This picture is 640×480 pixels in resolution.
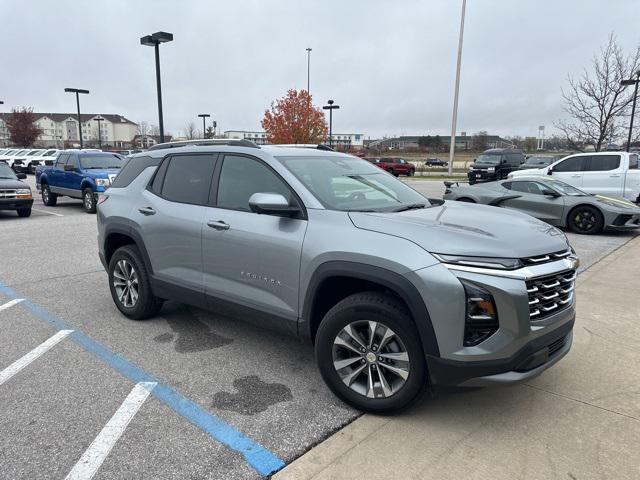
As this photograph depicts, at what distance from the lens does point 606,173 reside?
13148mm

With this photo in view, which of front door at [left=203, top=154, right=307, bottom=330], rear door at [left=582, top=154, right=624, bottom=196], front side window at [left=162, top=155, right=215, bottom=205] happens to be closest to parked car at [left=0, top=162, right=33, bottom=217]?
front side window at [left=162, top=155, right=215, bottom=205]

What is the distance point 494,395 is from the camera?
3352 mm

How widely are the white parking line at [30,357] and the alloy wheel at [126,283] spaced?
23.3 inches

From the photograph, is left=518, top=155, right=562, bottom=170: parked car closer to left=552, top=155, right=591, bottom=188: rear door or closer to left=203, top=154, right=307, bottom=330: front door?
left=552, top=155, right=591, bottom=188: rear door

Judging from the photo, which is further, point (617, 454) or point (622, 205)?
point (622, 205)

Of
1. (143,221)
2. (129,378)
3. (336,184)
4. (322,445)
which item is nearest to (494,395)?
(322,445)

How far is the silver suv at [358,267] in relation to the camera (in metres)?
2.66

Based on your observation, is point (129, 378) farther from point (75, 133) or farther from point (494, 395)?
point (75, 133)

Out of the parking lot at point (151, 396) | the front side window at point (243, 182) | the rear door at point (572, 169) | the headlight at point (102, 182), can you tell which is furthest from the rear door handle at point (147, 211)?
the rear door at point (572, 169)

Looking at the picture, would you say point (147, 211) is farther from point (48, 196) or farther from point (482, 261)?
point (48, 196)

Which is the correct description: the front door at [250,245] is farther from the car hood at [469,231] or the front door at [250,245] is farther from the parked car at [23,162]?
the parked car at [23,162]

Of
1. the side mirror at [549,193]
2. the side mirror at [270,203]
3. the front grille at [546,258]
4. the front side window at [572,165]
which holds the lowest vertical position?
the side mirror at [549,193]

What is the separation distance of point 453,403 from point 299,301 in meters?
1.27

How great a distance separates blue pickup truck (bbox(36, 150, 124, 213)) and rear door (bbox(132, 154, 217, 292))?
9.32 metres
